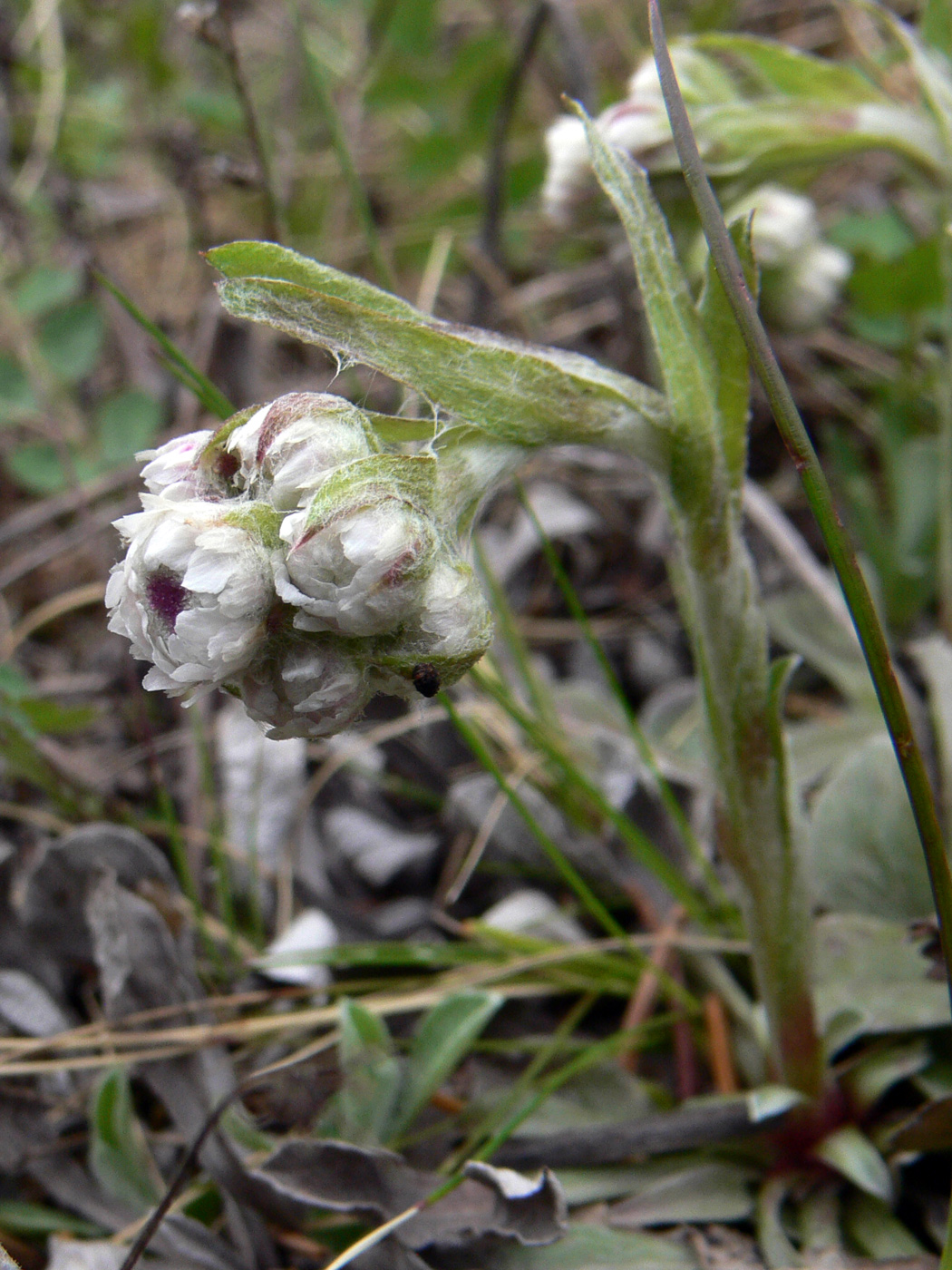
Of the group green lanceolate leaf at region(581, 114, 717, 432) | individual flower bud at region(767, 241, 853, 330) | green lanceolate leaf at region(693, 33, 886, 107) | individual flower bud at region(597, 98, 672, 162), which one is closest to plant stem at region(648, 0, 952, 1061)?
green lanceolate leaf at region(581, 114, 717, 432)

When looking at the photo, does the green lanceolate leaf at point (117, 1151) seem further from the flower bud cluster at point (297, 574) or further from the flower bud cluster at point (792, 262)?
the flower bud cluster at point (792, 262)

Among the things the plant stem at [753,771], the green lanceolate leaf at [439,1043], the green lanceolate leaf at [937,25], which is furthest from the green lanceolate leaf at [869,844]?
the green lanceolate leaf at [937,25]

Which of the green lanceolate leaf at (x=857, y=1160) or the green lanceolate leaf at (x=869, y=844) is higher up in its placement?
the green lanceolate leaf at (x=869, y=844)

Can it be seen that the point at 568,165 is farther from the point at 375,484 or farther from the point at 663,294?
the point at 375,484

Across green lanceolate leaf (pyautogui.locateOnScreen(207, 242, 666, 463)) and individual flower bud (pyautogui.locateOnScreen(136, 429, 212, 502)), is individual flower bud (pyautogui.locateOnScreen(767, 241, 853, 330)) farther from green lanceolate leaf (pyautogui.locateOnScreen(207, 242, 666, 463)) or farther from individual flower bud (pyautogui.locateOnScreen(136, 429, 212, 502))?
individual flower bud (pyautogui.locateOnScreen(136, 429, 212, 502))

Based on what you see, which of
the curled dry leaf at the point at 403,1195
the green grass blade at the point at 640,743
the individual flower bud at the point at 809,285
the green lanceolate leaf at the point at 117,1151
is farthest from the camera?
the individual flower bud at the point at 809,285

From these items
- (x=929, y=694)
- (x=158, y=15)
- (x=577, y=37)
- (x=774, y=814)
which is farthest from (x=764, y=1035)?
(x=158, y=15)

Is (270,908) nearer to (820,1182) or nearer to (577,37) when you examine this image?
(820,1182)

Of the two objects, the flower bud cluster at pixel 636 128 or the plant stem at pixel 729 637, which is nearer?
the plant stem at pixel 729 637

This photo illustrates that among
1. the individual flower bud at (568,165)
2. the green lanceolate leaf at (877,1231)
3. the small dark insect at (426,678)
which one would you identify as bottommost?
the green lanceolate leaf at (877,1231)
